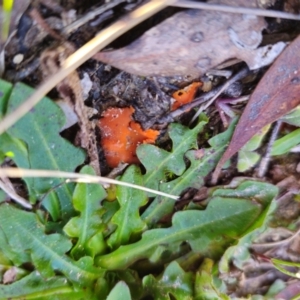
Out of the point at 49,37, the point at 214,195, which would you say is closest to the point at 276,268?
the point at 214,195

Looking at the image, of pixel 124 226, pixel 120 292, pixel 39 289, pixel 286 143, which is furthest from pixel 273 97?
pixel 39 289

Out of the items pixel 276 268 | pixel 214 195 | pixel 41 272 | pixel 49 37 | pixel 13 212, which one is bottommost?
pixel 276 268

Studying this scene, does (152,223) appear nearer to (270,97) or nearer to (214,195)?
(214,195)

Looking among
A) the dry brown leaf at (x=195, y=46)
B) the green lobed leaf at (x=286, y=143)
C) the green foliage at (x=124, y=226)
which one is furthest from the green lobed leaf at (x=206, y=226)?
the dry brown leaf at (x=195, y=46)

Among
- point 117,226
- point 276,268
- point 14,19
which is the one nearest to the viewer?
point 14,19

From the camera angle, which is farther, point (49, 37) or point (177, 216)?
point (177, 216)

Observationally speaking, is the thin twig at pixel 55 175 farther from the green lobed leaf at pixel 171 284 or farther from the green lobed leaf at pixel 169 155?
the green lobed leaf at pixel 171 284
